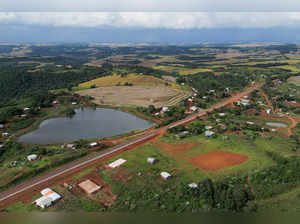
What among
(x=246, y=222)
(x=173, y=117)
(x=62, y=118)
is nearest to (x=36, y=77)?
(x=62, y=118)

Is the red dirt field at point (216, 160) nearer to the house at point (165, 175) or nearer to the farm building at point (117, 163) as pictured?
the house at point (165, 175)

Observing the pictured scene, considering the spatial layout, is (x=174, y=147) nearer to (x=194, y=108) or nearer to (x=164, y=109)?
(x=164, y=109)

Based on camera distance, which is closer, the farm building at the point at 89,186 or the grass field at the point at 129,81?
the farm building at the point at 89,186

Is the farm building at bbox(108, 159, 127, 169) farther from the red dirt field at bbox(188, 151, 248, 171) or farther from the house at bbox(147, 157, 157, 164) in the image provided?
the red dirt field at bbox(188, 151, 248, 171)

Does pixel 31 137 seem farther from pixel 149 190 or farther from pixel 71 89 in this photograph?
pixel 71 89

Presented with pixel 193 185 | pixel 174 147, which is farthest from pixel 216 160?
pixel 193 185

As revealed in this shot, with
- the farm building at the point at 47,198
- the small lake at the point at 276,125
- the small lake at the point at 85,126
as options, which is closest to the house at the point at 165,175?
the farm building at the point at 47,198
